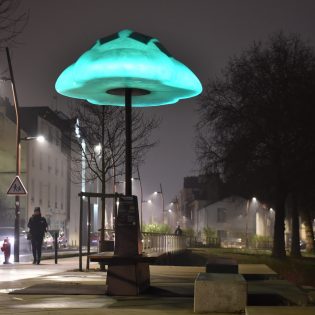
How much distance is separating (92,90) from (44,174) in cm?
5697

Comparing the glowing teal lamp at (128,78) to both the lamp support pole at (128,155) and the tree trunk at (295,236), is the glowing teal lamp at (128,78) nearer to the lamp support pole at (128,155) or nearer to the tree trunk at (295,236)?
the lamp support pole at (128,155)

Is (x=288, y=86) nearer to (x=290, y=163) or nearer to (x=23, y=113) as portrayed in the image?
(x=290, y=163)

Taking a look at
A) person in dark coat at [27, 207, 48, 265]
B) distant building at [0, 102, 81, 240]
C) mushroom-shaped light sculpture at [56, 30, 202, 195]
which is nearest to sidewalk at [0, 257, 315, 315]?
mushroom-shaped light sculpture at [56, 30, 202, 195]

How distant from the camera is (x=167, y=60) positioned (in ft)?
42.4

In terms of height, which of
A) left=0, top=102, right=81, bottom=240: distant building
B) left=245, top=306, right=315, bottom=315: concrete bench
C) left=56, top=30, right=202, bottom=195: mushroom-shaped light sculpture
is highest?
left=0, top=102, right=81, bottom=240: distant building

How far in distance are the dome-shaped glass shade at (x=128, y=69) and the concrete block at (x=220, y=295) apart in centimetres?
452

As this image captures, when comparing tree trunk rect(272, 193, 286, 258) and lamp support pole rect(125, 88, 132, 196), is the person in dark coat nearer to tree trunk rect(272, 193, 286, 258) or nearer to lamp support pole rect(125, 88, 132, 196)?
lamp support pole rect(125, 88, 132, 196)

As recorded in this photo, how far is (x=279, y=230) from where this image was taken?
44281 millimetres

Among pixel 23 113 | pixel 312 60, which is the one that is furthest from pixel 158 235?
pixel 23 113

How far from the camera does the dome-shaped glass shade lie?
1256 cm

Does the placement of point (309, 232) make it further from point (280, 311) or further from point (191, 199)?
point (191, 199)

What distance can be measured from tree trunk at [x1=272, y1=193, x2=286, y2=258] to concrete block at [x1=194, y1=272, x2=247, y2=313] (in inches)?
1319

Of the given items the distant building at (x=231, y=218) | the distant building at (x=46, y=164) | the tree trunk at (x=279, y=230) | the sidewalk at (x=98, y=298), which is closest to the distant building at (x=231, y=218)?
the distant building at (x=231, y=218)

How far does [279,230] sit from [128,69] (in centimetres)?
3349
